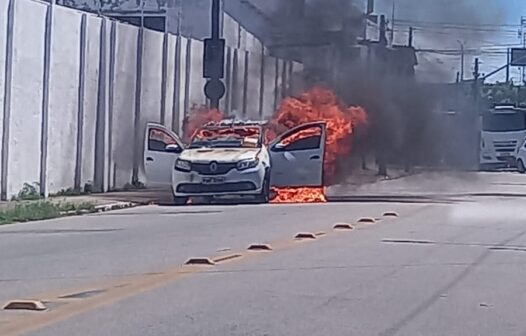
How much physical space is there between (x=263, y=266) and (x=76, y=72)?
15382 mm

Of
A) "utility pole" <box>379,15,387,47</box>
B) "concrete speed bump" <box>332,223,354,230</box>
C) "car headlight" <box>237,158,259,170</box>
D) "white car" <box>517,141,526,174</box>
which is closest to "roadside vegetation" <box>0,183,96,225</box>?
"car headlight" <box>237,158,259,170</box>

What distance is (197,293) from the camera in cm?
1148

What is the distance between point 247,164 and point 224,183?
0.62 m

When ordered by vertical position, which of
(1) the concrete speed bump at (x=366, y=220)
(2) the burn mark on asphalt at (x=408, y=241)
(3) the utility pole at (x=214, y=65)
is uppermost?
(3) the utility pole at (x=214, y=65)

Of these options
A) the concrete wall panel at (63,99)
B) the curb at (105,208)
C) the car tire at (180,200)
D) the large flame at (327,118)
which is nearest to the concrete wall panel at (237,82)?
the large flame at (327,118)

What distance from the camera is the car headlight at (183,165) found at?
2531 centimetres

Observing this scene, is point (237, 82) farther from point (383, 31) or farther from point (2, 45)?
point (2, 45)

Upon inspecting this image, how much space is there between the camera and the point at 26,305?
10.4 m

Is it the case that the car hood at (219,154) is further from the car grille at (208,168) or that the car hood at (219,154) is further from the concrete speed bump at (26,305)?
the concrete speed bump at (26,305)

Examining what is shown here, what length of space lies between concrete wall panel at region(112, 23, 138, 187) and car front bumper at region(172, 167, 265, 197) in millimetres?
5574

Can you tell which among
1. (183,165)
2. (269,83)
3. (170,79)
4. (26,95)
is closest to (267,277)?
(183,165)

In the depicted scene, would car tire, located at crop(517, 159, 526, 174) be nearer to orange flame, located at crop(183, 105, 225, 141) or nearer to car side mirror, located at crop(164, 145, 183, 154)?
orange flame, located at crop(183, 105, 225, 141)

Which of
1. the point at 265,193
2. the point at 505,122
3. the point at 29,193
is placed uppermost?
the point at 505,122

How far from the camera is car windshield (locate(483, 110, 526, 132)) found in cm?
5756
